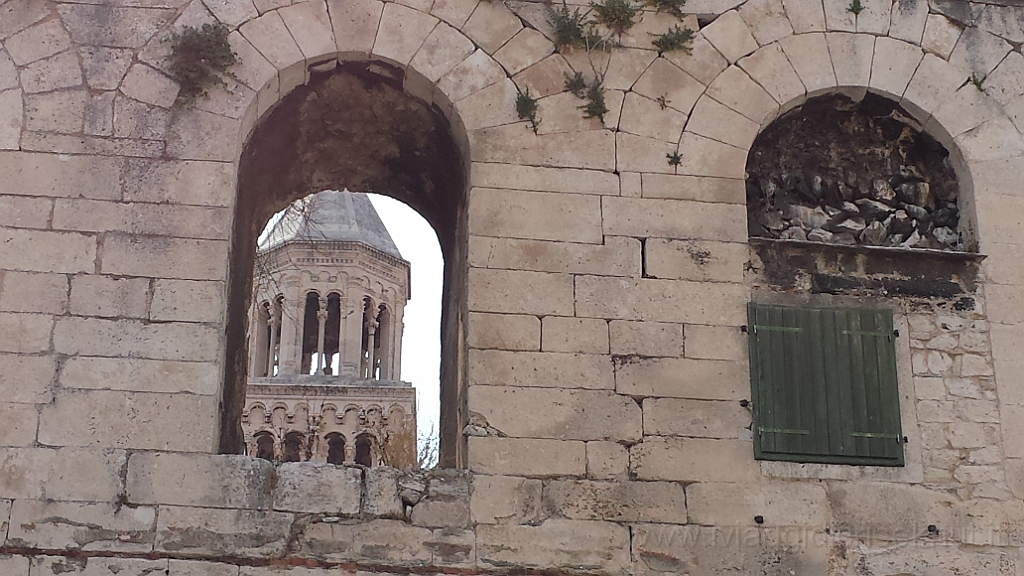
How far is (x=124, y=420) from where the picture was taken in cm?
639

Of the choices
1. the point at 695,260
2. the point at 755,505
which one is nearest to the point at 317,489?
the point at 755,505

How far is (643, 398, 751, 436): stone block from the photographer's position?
6719 millimetres

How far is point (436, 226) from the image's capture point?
29.5 feet

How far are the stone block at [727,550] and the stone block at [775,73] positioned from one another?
106 inches

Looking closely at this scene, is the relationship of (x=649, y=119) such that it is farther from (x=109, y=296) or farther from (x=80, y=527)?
(x=80, y=527)

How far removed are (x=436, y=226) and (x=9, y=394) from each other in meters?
3.48

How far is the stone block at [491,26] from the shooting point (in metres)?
7.44

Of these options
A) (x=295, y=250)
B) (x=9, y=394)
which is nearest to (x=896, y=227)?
(x=9, y=394)

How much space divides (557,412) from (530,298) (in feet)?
2.22

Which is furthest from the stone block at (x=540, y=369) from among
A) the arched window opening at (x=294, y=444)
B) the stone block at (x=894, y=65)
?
the arched window opening at (x=294, y=444)

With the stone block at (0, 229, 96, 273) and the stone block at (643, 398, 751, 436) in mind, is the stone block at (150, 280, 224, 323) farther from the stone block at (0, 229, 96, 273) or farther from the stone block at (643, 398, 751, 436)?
the stone block at (643, 398, 751, 436)

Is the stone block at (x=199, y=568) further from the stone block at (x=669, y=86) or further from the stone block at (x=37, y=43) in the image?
the stone block at (x=669, y=86)

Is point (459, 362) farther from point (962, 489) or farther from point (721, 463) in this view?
point (962, 489)

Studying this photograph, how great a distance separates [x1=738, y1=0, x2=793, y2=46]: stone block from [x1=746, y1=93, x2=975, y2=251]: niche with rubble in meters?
0.49
